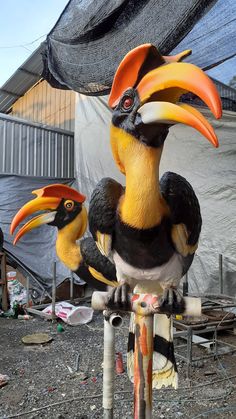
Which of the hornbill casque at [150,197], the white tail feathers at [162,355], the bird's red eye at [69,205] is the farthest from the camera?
the bird's red eye at [69,205]

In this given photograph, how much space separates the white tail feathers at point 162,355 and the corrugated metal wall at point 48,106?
17.7ft

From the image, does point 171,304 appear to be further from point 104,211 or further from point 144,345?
point 104,211

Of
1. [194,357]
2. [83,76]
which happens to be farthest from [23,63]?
[194,357]

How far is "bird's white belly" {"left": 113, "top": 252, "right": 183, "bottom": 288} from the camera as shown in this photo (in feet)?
4.33

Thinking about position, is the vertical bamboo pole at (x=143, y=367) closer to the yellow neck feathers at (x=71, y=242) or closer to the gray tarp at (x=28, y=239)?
the yellow neck feathers at (x=71, y=242)

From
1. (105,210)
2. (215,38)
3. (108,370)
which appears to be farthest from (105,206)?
(215,38)

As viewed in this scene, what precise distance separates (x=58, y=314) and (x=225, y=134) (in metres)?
2.61

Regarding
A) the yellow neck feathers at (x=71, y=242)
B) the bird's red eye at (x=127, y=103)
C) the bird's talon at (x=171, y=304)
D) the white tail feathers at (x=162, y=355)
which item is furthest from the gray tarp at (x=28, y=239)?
the bird's red eye at (x=127, y=103)

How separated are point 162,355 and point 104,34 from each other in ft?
7.50

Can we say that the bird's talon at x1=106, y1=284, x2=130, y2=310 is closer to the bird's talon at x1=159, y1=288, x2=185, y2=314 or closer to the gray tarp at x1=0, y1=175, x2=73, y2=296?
the bird's talon at x1=159, y1=288, x2=185, y2=314

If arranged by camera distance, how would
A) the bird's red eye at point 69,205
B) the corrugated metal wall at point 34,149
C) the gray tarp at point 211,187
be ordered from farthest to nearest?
the corrugated metal wall at point 34,149, the gray tarp at point 211,187, the bird's red eye at point 69,205

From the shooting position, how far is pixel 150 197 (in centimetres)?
117

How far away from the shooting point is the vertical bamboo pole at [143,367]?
1200mm

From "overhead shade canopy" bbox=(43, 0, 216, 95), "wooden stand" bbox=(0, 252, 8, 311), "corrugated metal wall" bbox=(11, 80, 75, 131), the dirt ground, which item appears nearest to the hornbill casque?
the dirt ground
